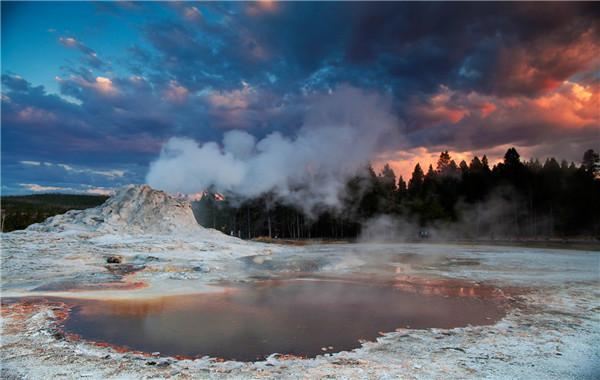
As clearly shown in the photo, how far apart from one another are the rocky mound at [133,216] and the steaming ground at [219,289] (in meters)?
0.15

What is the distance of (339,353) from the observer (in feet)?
24.6

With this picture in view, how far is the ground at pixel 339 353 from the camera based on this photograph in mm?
6695

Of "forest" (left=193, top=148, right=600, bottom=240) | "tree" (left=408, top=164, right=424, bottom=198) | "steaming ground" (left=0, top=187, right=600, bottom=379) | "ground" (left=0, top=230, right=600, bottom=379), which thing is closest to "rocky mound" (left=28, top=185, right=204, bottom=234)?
"steaming ground" (left=0, top=187, right=600, bottom=379)

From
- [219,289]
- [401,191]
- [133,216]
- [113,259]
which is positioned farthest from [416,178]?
[219,289]

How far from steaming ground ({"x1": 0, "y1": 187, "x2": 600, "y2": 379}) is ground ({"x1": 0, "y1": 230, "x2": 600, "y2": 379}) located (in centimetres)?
4

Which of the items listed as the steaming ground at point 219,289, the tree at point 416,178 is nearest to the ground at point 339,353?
the steaming ground at point 219,289

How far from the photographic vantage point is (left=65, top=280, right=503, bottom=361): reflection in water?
8195 millimetres

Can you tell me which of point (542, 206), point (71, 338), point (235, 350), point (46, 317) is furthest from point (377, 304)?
point (542, 206)

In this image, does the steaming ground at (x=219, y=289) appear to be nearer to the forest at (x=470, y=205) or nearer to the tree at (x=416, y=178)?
the forest at (x=470, y=205)

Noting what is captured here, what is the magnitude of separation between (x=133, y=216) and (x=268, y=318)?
2853cm

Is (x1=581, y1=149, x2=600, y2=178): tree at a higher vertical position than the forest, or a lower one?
higher

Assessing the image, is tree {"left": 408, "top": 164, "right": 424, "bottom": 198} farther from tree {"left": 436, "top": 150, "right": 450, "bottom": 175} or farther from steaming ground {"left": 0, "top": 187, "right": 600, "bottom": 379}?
steaming ground {"left": 0, "top": 187, "right": 600, "bottom": 379}

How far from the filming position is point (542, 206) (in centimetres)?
4828

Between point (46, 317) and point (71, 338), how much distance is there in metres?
2.67
